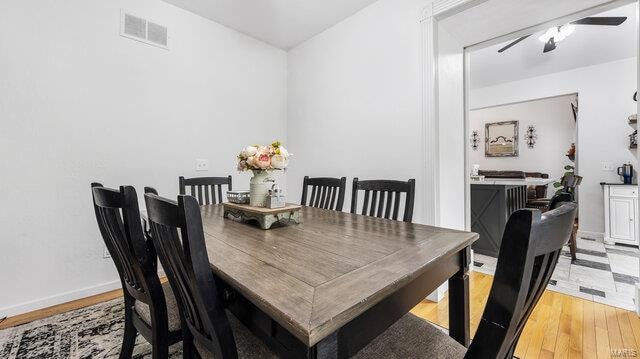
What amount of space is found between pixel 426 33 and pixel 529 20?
84 centimetres

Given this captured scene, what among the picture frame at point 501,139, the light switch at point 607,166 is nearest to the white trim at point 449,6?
the light switch at point 607,166

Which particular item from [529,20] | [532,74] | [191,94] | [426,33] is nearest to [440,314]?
[426,33]

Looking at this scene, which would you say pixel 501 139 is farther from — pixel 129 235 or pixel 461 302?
pixel 129 235

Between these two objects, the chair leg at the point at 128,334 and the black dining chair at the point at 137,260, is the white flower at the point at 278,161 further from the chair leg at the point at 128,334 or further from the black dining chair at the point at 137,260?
the chair leg at the point at 128,334

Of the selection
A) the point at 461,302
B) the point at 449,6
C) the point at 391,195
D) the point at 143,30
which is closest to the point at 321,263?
the point at 461,302

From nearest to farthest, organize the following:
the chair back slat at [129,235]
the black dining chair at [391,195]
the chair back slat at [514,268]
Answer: the chair back slat at [514,268] → the chair back slat at [129,235] → the black dining chair at [391,195]

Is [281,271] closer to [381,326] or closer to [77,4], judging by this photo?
[381,326]

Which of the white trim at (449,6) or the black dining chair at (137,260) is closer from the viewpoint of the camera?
the black dining chair at (137,260)

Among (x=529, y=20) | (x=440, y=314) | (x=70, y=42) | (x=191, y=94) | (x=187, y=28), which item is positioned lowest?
(x=440, y=314)

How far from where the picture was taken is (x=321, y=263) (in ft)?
2.78

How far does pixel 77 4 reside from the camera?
2.14 meters

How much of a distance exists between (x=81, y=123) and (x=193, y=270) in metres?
2.30

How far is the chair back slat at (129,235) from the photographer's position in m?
0.93

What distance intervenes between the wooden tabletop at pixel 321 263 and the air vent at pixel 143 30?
2087 millimetres
